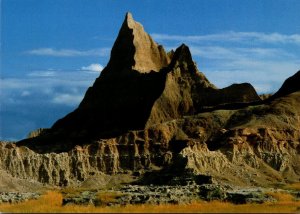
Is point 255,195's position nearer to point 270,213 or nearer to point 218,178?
point 270,213

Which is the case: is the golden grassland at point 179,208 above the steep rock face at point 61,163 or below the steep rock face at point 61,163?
below

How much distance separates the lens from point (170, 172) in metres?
161

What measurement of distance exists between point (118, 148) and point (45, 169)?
26.7 metres

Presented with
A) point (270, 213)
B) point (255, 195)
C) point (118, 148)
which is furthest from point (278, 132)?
point (270, 213)

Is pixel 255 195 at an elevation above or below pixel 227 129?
below

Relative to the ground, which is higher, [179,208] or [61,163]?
[61,163]

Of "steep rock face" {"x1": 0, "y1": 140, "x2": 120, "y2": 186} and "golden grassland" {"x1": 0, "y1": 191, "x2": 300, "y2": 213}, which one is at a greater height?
"steep rock face" {"x1": 0, "y1": 140, "x2": 120, "y2": 186}

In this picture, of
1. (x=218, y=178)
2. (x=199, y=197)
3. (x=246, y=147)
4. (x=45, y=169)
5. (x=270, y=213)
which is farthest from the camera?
(x=246, y=147)

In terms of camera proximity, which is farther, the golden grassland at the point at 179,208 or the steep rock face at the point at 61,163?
the steep rock face at the point at 61,163

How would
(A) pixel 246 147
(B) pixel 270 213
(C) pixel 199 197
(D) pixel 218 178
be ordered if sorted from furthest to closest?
(A) pixel 246 147, (D) pixel 218 178, (C) pixel 199 197, (B) pixel 270 213

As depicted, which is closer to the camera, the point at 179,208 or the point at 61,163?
the point at 179,208

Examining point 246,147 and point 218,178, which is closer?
point 218,178

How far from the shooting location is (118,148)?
187875mm

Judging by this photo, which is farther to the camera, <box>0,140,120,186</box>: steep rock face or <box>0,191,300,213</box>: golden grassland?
<box>0,140,120,186</box>: steep rock face
